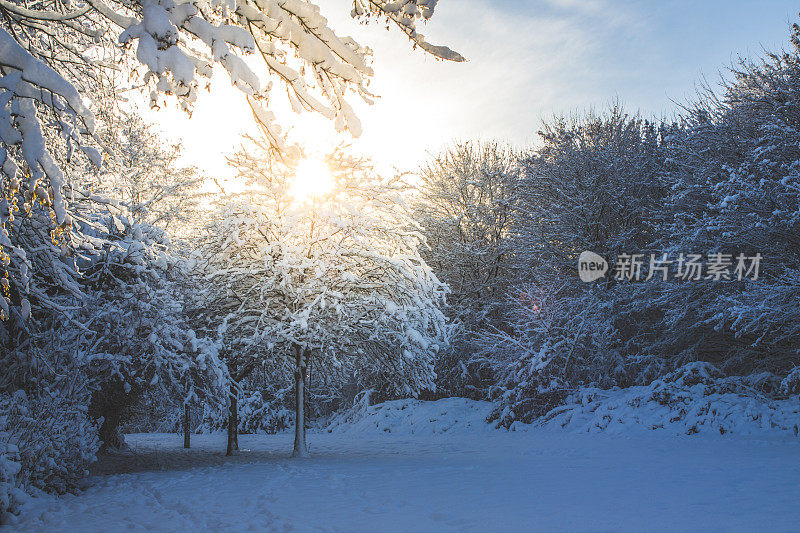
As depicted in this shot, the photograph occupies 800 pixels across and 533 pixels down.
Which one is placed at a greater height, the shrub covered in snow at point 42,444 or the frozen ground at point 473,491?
the shrub covered in snow at point 42,444

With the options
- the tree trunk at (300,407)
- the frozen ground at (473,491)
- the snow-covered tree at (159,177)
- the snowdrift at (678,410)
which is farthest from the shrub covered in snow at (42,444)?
the snow-covered tree at (159,177)

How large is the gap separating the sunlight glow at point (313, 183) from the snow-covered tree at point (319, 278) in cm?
3

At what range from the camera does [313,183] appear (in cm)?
1209

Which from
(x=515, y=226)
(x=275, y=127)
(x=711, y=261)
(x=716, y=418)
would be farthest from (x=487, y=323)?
(x=275, y=127)

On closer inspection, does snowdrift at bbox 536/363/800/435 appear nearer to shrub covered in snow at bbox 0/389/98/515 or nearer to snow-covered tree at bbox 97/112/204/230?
shrub covered in snow at bbox 0/389/98/515

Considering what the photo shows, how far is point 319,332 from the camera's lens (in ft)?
38.9

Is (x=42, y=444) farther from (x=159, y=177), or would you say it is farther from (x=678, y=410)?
(x=159, y=177)

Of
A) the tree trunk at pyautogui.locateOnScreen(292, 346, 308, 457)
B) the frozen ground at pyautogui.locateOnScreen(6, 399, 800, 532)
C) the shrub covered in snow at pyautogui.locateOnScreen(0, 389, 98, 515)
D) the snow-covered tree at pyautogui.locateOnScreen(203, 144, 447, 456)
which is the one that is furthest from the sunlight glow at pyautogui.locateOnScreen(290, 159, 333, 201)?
the shrub covered in snow at pyautogui.locateOnScreen(0, 389, 98, 515)

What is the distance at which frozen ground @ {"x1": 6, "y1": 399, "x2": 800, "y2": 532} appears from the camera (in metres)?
5.42

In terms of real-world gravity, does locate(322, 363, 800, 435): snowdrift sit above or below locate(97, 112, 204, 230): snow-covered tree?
below

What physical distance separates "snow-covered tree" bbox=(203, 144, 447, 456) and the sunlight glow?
0.03 metres

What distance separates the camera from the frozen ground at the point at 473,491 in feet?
17.8

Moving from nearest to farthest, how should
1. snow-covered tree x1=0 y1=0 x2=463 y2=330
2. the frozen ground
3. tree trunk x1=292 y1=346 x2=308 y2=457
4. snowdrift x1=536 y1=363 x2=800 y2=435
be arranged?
snow-covered tree x1=0 y1=0 x2=463 y2=330 < the frozen ground < snowdrift x1=536 y1=363 x2=800 y2=435 < tree trunk x1=292 y1=346 x2=308 y2=457

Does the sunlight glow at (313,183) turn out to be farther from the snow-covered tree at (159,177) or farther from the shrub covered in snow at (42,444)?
the snow-covered tree at (159,177)
